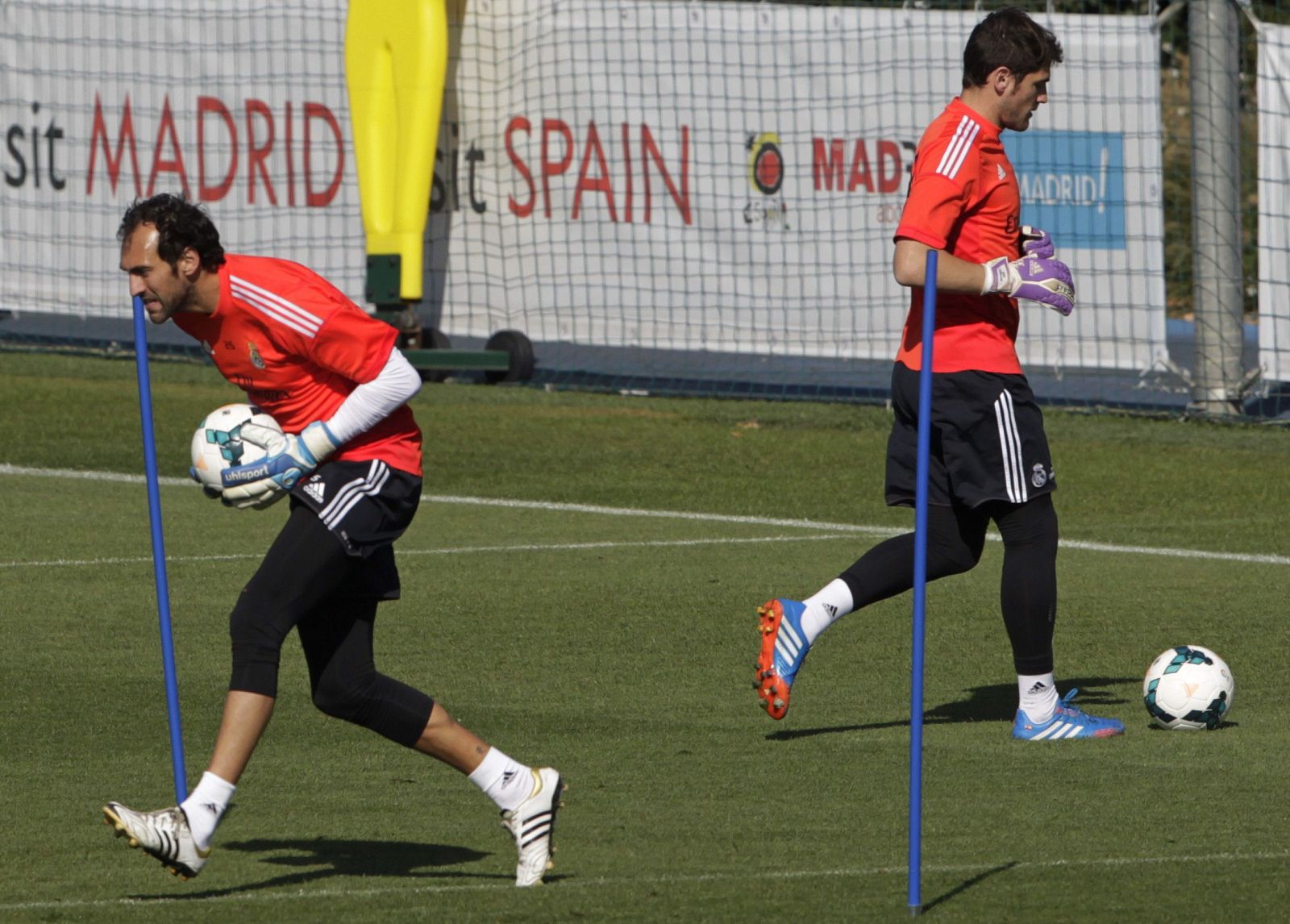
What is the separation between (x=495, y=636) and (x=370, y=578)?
3181mm

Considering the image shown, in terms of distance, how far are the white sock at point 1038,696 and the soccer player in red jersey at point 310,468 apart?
2110 mm

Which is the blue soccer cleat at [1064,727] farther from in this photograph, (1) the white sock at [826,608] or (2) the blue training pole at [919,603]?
(2) the blue training pole at [919,603]

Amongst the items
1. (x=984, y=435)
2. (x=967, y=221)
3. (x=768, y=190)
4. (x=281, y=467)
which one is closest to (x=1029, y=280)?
(x=967, y=221)

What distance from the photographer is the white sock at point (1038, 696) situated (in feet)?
23.7

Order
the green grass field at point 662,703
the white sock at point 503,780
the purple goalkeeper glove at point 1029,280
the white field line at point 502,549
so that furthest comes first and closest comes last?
the white field line at point 502,549
the purple goalkeeper glove at point 1029,280
the white sock at point 503,780
the green grass field at point 662,703

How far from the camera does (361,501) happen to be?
18.6 feet

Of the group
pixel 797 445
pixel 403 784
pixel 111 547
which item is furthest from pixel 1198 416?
pixel 403 784

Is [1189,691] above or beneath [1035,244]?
beneath

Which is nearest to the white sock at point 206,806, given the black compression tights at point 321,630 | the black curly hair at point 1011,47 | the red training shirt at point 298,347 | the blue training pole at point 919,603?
the black compression tights at point 321,630

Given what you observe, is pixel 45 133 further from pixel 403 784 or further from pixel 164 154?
pixel 403 784

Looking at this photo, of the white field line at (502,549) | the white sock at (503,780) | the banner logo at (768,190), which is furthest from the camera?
the banner logo at (768,190)

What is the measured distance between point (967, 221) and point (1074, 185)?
977 centimetres

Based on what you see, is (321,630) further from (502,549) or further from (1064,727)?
(502,549)

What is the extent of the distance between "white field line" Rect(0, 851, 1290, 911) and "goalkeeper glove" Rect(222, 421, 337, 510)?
3.05 feet
